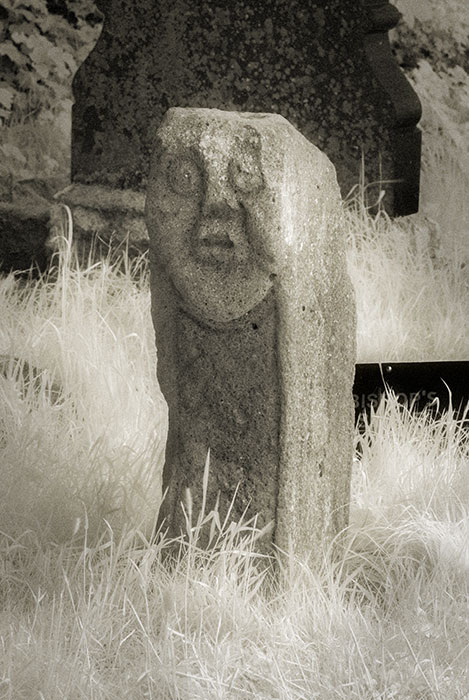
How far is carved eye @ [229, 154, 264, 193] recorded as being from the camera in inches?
98.1

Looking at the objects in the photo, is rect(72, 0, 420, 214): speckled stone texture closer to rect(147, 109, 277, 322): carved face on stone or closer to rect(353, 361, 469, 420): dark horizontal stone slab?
rect(353, 361, 469, 420): dark horizontal stone slab

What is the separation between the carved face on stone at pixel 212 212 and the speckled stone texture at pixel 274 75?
2091 millimetres

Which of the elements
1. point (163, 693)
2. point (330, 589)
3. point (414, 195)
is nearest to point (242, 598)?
point (330, 589)

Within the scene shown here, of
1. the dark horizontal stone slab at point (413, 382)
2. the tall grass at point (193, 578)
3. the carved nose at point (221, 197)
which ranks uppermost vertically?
the carved nose at point (221, 197)

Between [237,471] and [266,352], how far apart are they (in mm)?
274

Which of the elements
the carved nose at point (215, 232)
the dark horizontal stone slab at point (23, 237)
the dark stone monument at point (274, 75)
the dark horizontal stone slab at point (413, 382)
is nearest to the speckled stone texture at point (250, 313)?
the carved nose at point (215, 232)

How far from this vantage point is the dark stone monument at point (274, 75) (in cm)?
455

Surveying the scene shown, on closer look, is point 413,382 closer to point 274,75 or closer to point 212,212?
point 212,212

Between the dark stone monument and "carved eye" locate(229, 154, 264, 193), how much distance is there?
2179mm

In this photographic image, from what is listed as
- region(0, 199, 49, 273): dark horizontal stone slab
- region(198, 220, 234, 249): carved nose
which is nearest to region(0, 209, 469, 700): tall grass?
region(198, 220, 234, 249): carved nose

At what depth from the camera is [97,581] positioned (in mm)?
2639

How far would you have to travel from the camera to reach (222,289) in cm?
254

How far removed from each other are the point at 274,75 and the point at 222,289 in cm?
232

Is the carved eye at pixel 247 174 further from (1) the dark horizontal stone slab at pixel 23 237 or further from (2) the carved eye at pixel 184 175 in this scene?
(1) the dark horizontal stone slab at pixel 23 237
